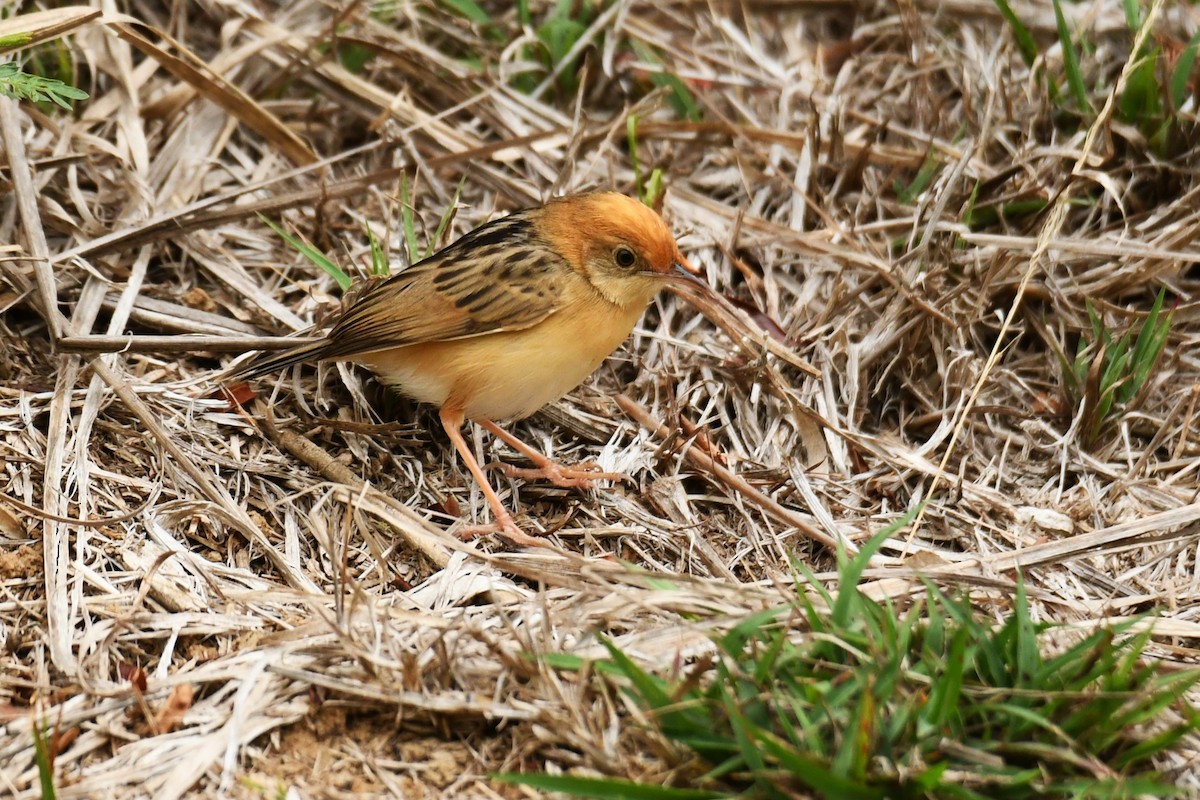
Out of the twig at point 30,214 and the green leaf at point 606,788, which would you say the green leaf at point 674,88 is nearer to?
the twig at point 30,214

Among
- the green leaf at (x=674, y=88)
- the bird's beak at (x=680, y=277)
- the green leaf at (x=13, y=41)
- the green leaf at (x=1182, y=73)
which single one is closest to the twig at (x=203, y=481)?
the green leaf at (x=13, y=41)

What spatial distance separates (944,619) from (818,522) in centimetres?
117

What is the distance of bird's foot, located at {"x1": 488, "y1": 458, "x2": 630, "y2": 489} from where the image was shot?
5285 millimetres

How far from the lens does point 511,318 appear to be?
5125 mm

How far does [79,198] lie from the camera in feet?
19.2

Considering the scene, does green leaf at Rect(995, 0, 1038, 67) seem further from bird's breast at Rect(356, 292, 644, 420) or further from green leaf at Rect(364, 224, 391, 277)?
green leaf at Rect(364, 224, 391, 277)

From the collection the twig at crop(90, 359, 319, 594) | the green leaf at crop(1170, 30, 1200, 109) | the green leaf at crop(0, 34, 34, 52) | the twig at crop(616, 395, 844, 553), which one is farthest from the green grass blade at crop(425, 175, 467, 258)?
the green leaf at crop(1170, 30, 1200, 109)

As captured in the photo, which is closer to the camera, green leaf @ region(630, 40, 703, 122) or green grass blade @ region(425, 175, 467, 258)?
green grass blade @ region(425, 175, 467, 258)

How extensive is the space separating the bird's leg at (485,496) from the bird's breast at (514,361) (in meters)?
0.07

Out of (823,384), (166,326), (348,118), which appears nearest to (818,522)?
(823,384)

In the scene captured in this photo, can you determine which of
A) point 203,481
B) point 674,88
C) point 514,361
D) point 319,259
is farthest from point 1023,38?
point 203,481

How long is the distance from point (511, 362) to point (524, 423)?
72 centimetres

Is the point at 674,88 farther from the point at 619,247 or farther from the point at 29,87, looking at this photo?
the point at 29,87

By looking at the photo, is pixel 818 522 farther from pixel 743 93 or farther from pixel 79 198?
pixel 79 198
